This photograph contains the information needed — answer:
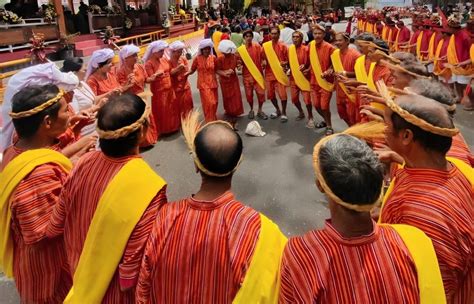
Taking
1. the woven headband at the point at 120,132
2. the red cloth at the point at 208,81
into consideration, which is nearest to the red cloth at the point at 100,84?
the red cloth at the point at 208,81

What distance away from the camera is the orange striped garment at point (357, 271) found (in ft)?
4.02

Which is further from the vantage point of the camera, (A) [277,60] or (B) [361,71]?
(A) [277,60]

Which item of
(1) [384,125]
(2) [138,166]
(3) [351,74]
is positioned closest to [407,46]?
(3) [351,74]

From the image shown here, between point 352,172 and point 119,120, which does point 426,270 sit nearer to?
point 352,172

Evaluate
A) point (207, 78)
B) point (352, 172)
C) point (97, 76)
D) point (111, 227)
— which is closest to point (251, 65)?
point (207, 78)

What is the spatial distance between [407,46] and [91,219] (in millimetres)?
11758

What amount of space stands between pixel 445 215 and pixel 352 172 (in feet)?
1.76

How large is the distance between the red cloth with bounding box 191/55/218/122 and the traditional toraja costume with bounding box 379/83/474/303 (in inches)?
205

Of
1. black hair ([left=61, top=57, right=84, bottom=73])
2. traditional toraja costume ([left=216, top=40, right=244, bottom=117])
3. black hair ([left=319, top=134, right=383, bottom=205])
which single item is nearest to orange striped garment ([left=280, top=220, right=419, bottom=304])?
black hair ([left=319, top=134, right=383, bottom=205])

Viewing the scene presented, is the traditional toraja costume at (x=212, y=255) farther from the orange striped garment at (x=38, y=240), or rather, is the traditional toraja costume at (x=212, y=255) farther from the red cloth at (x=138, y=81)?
the red cloth at (x=138, y=81)

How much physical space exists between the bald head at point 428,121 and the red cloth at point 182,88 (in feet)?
17.2

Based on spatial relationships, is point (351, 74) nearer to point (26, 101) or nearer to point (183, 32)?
point (26, 101)

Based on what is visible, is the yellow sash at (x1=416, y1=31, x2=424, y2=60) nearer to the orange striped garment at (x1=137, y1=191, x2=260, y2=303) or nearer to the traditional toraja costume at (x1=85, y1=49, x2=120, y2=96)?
the traditional toraja costume at (x1=85, y1=49, x2=120, y2=96)

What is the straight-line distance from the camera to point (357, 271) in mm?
1225
